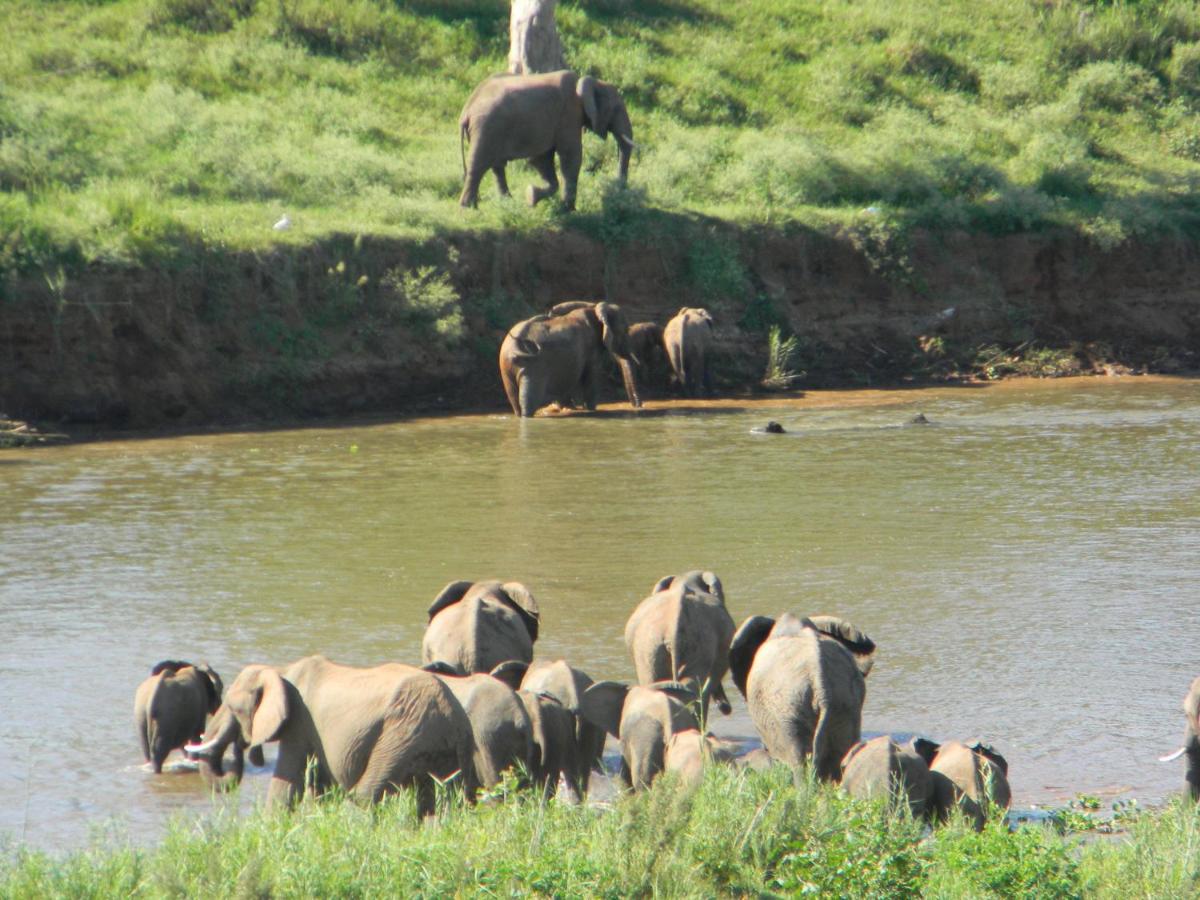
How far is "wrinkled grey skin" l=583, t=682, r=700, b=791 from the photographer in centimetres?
638

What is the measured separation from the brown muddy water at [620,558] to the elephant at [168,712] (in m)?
0.15

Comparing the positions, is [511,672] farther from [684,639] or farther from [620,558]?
[620,558]

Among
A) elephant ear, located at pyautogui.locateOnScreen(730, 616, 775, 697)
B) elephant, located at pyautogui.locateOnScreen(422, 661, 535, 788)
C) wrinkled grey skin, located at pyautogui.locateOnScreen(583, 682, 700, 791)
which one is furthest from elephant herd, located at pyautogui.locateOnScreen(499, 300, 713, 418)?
elephant, located at pyautogui.locateOnScreen(422, 661, 535, 788)

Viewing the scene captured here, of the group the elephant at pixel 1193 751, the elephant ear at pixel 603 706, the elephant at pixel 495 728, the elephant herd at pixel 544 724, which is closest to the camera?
the elephant herd at pixel 544 724

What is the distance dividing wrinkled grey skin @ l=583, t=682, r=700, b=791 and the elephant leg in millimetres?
15567

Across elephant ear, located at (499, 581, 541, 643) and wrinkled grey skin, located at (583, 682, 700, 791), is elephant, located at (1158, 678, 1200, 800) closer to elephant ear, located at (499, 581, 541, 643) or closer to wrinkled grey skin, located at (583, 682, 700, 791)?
wrinkled grey skin, located at (583, 682, 700, 791)

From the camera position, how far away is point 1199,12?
3434 cm

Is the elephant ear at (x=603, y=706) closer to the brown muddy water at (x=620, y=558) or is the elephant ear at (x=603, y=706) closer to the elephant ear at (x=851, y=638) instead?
the elephant ear at (x=851, y=638)

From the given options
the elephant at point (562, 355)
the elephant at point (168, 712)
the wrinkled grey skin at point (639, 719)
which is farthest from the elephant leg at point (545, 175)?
the wrinkled grey skin at point (639, 719)

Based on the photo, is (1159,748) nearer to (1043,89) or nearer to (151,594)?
(151,594)

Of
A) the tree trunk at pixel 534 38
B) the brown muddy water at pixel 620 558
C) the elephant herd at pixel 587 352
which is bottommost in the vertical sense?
the brown muddy water at pixel 620 558

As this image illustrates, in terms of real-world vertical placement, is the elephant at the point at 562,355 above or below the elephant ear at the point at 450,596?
above

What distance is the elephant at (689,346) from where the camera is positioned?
19.6 metres

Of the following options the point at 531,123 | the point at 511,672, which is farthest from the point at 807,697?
the point at 531,123
